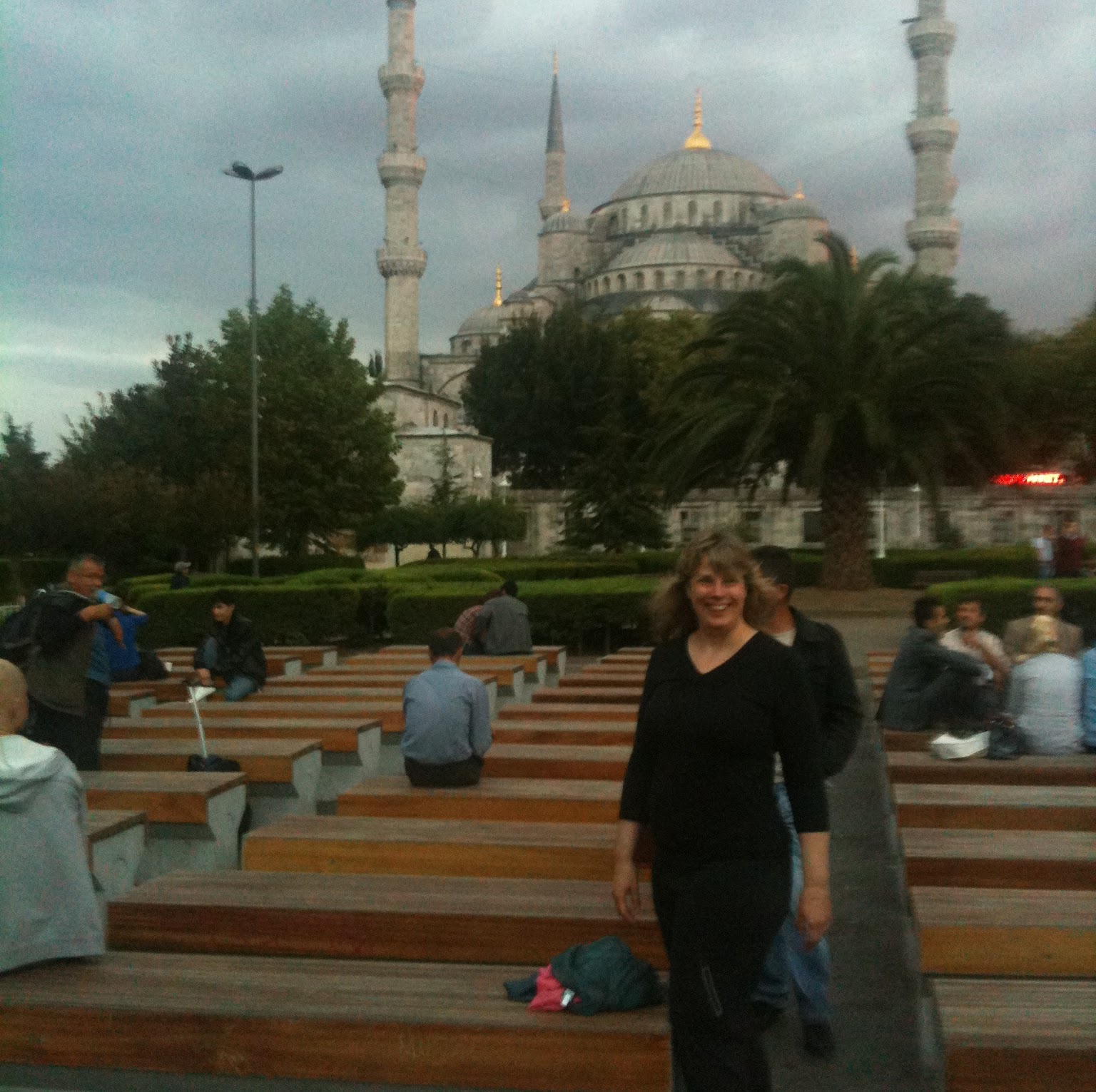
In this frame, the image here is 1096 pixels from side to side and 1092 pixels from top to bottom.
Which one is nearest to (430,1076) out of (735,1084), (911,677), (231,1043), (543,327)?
(231,1043)

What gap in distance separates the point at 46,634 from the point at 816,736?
451cm

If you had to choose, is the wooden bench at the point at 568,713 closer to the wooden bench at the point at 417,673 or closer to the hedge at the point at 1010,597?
the wooden bench at the point at 417,673

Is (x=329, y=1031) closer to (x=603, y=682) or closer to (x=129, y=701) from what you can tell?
(x=129, y=701)

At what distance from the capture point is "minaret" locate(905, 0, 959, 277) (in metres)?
58.2

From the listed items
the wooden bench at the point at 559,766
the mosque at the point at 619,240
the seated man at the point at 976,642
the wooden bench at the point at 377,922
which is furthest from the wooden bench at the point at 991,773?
the mosque at the point at 619,240

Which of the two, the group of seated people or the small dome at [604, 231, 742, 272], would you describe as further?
the small dome at [604, 231, 742, 272]

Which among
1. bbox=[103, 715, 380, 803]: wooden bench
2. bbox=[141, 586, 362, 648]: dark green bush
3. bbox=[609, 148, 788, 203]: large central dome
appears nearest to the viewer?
bbox=[103, 715, 380, 803]: wooden bench

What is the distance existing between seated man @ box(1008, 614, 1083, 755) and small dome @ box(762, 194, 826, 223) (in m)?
84.3

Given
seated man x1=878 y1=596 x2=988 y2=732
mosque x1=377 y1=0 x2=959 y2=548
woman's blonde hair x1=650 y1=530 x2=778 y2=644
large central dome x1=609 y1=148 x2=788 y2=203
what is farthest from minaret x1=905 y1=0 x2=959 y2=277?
woman's blonde hair x1=650 y1=530 x2=778 y2=644

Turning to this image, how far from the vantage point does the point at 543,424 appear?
62.5m

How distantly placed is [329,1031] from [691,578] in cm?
155

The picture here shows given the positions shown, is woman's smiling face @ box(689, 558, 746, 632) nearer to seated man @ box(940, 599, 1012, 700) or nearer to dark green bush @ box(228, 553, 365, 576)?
seated man @ box(940, 599, 1012, 700)

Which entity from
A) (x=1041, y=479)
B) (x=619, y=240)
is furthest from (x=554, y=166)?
(x=1041, y=479)

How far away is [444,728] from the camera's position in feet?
21.9
